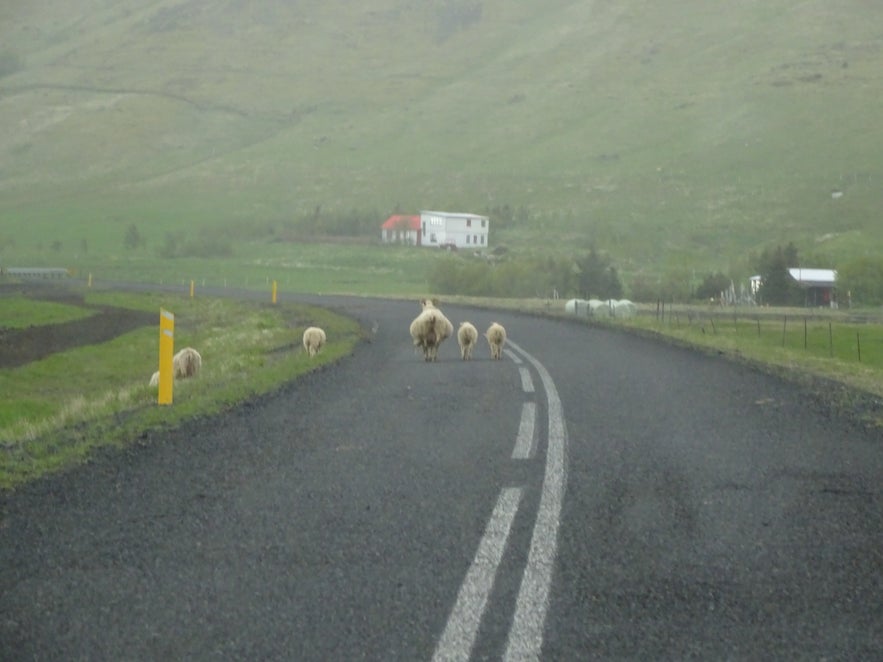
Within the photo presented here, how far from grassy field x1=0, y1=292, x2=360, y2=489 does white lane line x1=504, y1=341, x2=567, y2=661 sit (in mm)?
3819

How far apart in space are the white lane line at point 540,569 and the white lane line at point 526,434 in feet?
0.60

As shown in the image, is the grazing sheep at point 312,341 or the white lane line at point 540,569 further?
the grazing sheep at point 312,341

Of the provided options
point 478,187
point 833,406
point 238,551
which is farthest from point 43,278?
point 238,551

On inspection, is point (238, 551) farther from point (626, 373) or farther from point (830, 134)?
point (830, 134)

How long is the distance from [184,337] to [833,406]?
87.2 ft

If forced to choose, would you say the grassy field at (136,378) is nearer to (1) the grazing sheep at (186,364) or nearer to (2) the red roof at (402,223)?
(1) the grazing sheep at (186,364)

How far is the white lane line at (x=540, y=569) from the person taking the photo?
532 cm

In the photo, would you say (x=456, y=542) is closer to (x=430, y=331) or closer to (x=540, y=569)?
(x=540, y=569)

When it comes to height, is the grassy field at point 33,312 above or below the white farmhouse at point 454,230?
below

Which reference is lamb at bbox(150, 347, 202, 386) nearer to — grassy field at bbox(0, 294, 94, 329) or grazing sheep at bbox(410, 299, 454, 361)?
grazing sheep at bbox(410, 299, 454, 361)

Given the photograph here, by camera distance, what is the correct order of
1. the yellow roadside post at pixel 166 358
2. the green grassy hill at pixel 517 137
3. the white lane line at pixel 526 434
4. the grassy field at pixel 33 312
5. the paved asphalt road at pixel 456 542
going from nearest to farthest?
the paved asphalt road at pixel 456 542, the white lane line at pixel 526 434, the yellow roadside post at pixel 166 358, the grassy field at pixel 33 312, the green grassy hill at pixel 517 137

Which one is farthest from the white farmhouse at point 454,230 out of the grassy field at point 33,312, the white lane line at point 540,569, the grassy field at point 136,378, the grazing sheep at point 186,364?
the white lane line at point 540,569

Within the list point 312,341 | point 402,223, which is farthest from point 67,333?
point 402,223

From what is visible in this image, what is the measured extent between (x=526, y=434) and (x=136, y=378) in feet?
57.9
